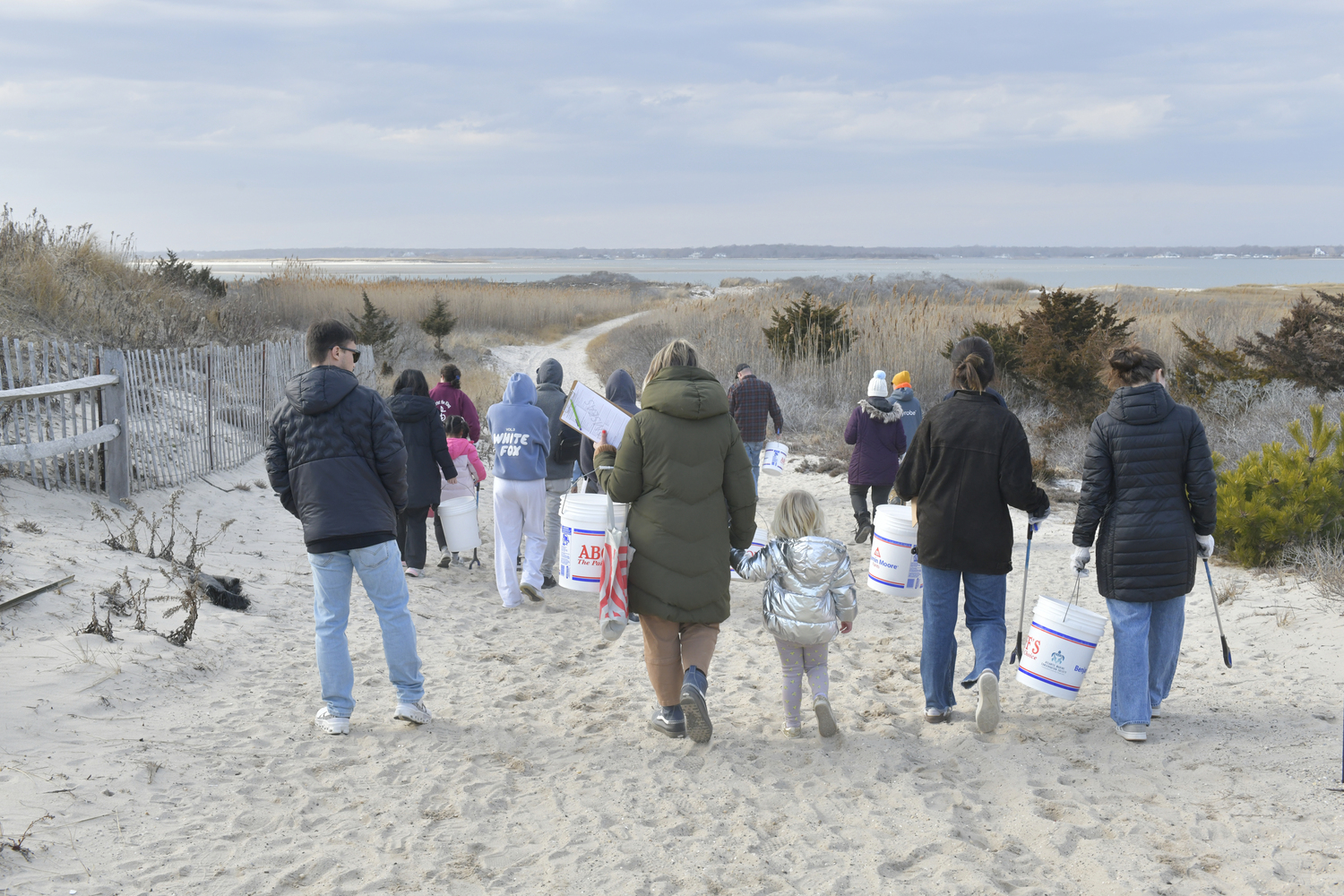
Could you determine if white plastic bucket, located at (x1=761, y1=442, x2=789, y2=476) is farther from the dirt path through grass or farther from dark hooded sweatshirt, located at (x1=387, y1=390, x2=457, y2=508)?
the dirt path through grass

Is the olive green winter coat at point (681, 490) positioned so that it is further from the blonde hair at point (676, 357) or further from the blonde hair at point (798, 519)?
the blonde hair at point (798, 519)

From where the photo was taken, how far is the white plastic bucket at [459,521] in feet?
25.6

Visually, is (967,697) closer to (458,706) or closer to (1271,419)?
(458,706)

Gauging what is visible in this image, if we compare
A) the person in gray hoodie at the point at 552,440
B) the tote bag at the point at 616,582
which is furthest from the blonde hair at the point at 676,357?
the person in gray hoodie at the point at 552,440

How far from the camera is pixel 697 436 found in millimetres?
4387

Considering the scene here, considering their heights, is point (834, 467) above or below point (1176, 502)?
below

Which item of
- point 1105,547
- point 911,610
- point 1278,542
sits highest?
point 1105,547

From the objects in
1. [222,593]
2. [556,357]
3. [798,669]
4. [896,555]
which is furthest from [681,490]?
[556,357]

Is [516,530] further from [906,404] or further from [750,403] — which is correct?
[906,404]

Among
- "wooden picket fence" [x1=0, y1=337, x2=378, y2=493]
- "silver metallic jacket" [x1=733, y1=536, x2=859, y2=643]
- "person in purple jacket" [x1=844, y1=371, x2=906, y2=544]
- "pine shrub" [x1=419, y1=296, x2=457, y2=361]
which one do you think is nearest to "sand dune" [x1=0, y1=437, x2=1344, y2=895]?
"silver metallic jacket" [x1=733, y1=536, x2=859, y2=643]

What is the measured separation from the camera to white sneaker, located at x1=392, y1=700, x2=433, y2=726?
4.88m

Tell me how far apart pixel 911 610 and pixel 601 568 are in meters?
3.48

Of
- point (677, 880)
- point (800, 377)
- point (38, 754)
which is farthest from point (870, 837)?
point (800, 377)

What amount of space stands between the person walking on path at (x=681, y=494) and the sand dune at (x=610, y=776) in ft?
2.76
